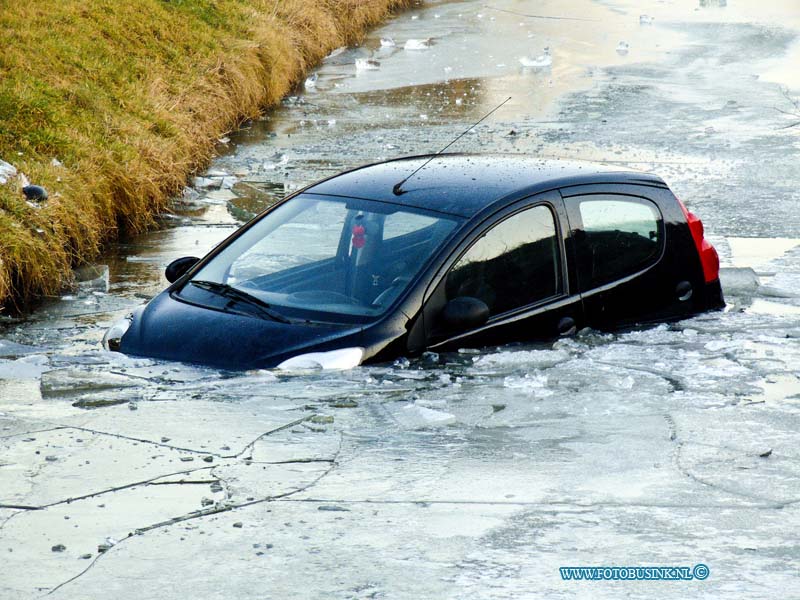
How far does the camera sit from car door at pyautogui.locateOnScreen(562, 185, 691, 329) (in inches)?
283

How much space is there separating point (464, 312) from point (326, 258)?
1.06 m

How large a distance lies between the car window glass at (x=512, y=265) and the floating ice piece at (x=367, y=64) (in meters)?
15.7

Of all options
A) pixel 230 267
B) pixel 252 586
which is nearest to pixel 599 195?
pixel 230 267

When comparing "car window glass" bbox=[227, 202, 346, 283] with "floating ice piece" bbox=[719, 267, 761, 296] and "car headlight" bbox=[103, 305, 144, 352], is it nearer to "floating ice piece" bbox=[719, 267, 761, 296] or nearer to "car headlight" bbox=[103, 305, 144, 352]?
"car headlight" bbox=[103, 305, 144, 352]

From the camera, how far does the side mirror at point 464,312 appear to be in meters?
6.48

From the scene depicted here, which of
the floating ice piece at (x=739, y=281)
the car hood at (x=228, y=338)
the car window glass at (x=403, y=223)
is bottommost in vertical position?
the floating ice piece at (x=739, y=281)

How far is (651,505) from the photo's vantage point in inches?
190

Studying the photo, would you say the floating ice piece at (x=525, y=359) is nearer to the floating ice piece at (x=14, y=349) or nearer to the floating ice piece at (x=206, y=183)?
the floating ice piece at (x=14, y=349)

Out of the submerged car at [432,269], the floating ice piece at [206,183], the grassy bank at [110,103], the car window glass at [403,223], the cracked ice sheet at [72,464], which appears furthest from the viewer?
the floating ice piece at [206,183]

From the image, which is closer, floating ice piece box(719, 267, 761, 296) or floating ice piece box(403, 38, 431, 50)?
floating ice piece box(719, 267, 761, 296)

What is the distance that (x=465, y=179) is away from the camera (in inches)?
286

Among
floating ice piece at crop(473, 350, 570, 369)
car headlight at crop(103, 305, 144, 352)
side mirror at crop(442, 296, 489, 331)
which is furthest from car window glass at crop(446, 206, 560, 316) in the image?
car headlight at crop(103, 305, 144, 352)

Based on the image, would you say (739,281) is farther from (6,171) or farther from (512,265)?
(6,171)

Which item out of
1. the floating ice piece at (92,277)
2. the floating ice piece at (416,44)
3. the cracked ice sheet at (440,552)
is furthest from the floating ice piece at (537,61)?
the cracked ice sheet at (440,552)
